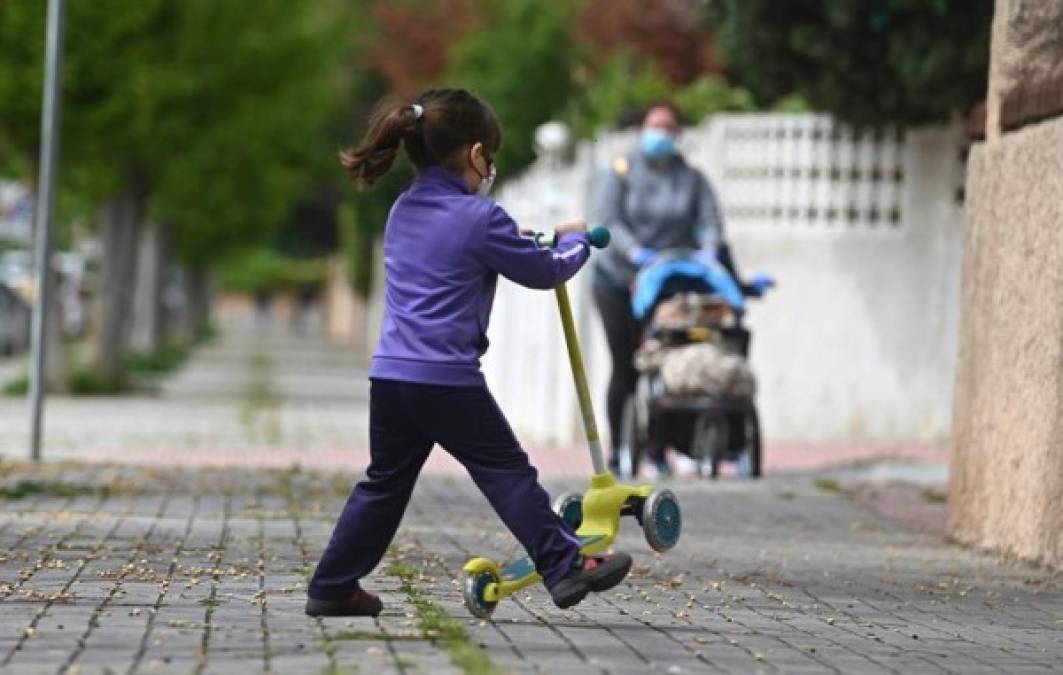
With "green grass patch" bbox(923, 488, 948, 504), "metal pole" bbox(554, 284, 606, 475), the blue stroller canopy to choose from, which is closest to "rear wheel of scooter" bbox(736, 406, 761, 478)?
the blue stroller canopy

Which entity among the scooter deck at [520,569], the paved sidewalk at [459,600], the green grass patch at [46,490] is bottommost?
the green grass patch at [46,490]

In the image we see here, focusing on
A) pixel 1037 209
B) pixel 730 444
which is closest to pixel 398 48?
pixel 730 444

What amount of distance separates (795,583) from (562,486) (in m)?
4.52

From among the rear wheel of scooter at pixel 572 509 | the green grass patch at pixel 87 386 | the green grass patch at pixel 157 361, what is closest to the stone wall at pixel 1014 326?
the rear wheel of scooter at pixel 572 509

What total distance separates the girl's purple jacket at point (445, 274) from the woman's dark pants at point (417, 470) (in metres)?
0.08

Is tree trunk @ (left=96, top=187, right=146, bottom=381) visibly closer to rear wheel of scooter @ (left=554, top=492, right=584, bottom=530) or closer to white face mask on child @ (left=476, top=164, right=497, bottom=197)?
rear wheel of scooter @ (left=554, top=492, right=584, bottom=530)

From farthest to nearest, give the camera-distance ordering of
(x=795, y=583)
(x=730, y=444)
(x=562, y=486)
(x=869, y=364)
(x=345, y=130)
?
(x=345, y=130) < (x=869, y=364) < (x=730, y=444) < (x=562, y=486) < (x=795, y=583)

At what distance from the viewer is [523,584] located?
7395 mm

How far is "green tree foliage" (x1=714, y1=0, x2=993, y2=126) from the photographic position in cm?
1667

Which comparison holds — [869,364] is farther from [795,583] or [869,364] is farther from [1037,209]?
[795,583]

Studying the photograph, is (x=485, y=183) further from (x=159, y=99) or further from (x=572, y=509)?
(x=159, y=99)

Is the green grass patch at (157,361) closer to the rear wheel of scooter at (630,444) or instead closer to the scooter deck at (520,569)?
the rear wheel of scooter at (630,444)

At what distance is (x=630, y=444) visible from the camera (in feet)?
48.3

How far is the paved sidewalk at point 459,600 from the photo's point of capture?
6.59 metres
